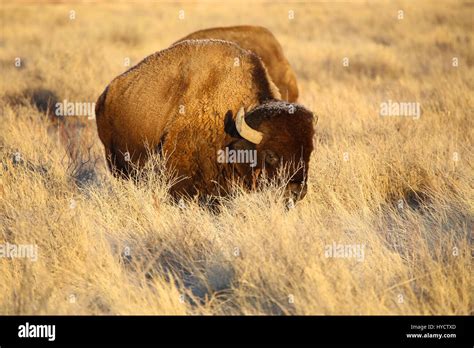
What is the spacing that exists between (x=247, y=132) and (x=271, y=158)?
0.38 metres

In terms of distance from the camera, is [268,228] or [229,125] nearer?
[268,228]

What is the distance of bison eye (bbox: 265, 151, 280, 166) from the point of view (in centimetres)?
653

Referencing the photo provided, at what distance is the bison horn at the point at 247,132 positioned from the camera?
657 cm

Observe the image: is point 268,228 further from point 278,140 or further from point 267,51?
point 267,51

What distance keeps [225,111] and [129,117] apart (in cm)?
133

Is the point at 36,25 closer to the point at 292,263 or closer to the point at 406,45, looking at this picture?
the point at 406,45

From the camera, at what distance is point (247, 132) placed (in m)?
6.60

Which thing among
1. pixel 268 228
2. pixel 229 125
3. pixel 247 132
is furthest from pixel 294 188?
pixel 229 125

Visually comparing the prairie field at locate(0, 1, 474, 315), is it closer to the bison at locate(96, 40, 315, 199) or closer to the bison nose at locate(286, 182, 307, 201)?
the bison nose at locate(286, 182, 307, 201)

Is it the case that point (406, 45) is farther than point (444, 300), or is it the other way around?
point (406, 45)

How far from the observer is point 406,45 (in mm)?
19875

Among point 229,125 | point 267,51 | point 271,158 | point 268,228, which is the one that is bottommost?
point 268,228

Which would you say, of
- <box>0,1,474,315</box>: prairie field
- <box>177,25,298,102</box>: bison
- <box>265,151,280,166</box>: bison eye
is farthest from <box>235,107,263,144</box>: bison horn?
<box>177,25,298,102</box>: bison
